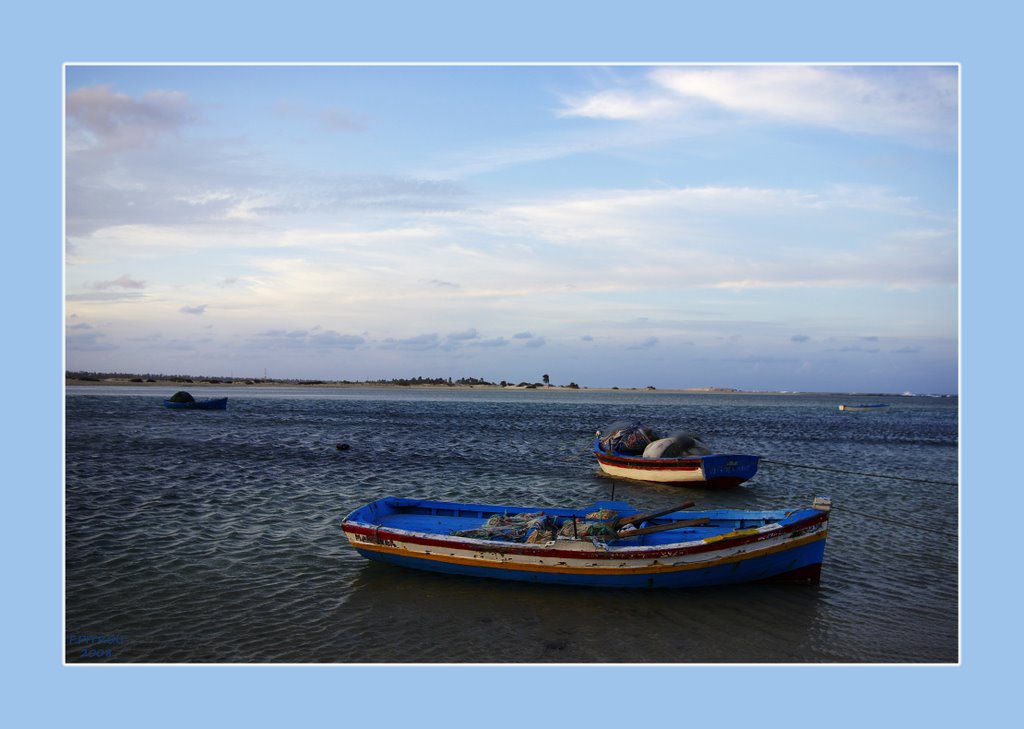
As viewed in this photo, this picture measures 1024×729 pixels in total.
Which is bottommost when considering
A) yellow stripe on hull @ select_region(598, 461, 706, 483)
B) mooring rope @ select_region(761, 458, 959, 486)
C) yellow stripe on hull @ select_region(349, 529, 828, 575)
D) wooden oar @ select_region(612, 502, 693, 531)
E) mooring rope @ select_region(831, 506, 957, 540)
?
mooring rope @ select_region(761, 458, 959, 486)

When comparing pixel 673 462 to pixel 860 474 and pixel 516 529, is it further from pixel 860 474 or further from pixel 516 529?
pixel 516 529

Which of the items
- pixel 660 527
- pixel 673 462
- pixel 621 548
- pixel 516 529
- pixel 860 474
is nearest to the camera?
pixel 621 548

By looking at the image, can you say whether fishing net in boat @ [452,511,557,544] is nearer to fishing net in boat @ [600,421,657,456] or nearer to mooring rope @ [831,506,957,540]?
mooring rope @ [831,506,957,540]

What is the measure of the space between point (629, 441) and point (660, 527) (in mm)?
12094

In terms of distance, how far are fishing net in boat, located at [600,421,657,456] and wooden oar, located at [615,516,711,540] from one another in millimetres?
11471

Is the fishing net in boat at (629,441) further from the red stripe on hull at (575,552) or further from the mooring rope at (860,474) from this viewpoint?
the red stripe on hull at (575,552)

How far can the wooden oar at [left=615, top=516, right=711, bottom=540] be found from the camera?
11516mm

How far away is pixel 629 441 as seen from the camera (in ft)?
77.8

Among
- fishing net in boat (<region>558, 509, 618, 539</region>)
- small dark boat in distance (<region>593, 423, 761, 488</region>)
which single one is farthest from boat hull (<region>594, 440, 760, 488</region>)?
fishing net in boat (<region>558, 509, 618, 539</region>)

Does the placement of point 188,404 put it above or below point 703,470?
above

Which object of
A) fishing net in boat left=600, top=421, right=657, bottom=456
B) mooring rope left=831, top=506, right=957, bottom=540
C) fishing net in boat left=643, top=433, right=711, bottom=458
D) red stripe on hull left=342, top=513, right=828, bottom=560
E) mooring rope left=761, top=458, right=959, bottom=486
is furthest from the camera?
fishing net in boat left=600, top=421, right=657, bottom=456

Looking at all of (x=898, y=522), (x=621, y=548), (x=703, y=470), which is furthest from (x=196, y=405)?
(x=898, y=522)

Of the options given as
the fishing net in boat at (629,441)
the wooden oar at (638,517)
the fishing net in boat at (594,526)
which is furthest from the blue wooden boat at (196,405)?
the wooden oar at (638,517)

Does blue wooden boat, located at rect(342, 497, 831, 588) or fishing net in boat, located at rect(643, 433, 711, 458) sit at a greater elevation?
fishing net in boat, located at rect(643, 433, 711, 458)
